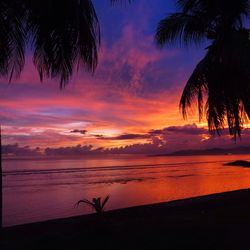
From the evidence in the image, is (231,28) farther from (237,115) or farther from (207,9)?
(237,115)

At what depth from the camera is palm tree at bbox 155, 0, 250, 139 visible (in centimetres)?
1196

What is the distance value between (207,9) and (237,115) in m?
3.64

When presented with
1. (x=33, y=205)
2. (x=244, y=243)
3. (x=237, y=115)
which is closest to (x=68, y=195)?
(x=33, y=205)

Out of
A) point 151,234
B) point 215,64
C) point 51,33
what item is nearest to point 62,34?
point 51,33

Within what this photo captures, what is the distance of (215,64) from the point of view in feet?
40.8

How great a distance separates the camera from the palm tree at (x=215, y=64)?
11961 mm

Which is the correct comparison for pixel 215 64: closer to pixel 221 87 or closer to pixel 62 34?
pixel 221 87

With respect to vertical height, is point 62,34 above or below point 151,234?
above

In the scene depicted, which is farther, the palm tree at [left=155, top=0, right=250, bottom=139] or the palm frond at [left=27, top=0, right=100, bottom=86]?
the palm tree at [left=155, top=0, right=250, bottom=139]

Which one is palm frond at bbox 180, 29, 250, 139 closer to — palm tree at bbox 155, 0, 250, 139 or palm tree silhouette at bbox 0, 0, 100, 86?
palm tree at bbox 155, 0, 250, 139

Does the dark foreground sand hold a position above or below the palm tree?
below

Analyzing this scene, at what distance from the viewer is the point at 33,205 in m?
17.8

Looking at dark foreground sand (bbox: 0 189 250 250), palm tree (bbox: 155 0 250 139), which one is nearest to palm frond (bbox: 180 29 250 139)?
palm tree (bbox: 155 0 250 139)

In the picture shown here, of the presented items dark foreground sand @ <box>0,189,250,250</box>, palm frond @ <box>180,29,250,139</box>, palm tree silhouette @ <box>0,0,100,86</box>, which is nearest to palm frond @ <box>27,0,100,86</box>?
palm tree silhouette @ <box>0,0,100,86</box>
